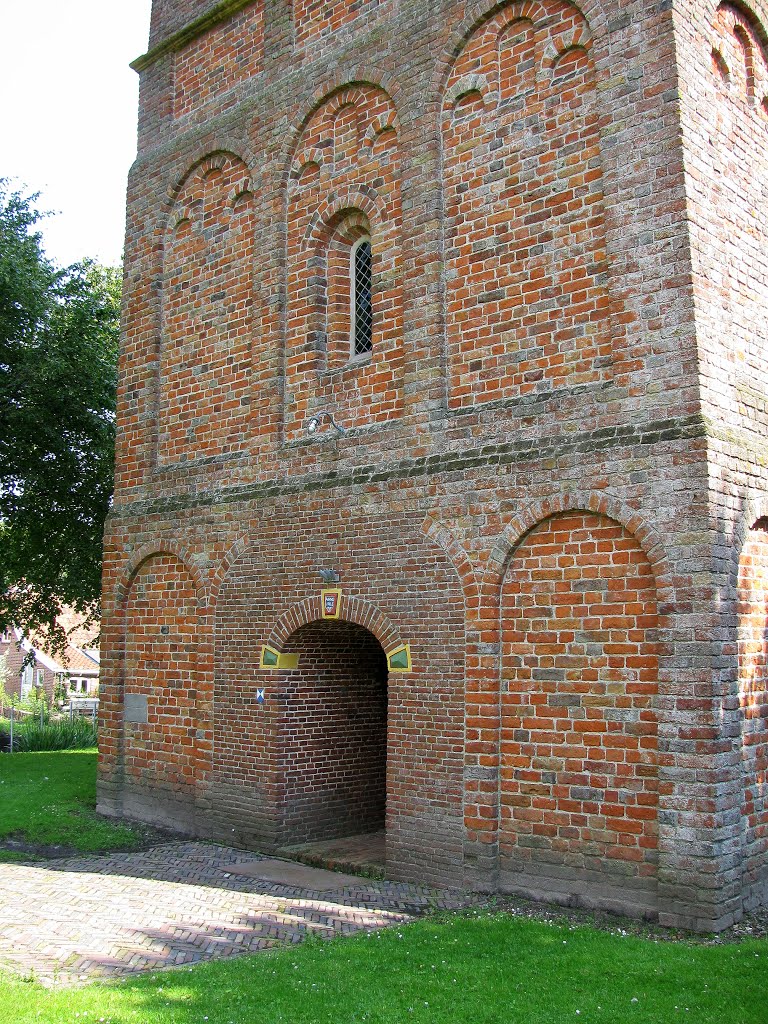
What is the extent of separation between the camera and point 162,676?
13.0 meters

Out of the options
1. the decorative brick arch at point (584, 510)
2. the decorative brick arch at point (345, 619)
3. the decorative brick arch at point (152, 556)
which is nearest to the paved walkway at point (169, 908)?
the decorative brick arch at point (345, 619)

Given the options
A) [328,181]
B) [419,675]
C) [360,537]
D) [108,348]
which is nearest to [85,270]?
[108,348]

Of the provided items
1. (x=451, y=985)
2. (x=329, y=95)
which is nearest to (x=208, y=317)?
(x=329, y=95)

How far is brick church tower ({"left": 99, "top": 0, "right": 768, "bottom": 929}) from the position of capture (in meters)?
8.20

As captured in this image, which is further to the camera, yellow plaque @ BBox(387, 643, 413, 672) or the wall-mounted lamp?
the wall-mounted lamp

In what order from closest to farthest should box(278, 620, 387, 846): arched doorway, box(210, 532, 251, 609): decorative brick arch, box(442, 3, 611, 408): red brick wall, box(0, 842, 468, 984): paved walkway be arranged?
box(0, 842, 468, 984): paved walkway → box(442, 3, 611, 408): red brick wall → box(278, 620, 387, 846): arched doorway → box(210, 532, 251, 609): decorative brick arch

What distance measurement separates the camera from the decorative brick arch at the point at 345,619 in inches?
395

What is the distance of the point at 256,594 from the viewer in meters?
11.7

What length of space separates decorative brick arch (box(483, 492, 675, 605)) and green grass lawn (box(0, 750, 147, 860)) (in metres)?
5.87

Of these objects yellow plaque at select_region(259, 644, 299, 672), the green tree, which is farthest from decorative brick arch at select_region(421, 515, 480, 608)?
the green tree

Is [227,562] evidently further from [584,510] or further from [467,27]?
[467,27]

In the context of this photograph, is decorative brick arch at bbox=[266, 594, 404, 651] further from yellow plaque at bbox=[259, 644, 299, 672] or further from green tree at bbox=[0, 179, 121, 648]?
green tree at bbox=[0, 179, 121, 648]

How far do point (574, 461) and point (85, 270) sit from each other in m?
15.4

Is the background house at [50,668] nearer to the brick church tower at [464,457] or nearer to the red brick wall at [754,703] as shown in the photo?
the brick church tower at [464,457]
